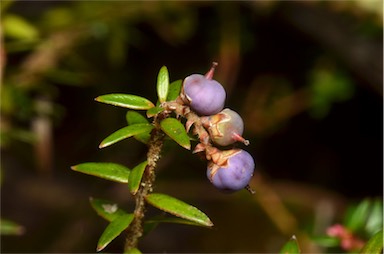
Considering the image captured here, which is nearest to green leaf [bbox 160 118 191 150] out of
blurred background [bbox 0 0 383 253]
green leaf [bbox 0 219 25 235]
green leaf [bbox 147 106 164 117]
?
green leaf [bbox 147 106 164 117]

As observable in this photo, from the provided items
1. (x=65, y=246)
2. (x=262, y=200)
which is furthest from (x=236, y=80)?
(x=65, y=246)

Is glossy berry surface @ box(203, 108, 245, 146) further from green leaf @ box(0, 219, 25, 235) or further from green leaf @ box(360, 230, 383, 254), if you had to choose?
green leaf @ box(0, 219, 25, 235)

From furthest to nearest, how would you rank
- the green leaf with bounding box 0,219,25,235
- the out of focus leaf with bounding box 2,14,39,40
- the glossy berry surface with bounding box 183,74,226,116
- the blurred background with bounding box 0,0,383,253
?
the blurred background with bounding box 0,0,383,253 → the out of focus leaf with bounding box 2,14,39,40 → the green leaf with bounding box 0,219,25,235 → the glossy berry surface with bounding box 183,74,226,116

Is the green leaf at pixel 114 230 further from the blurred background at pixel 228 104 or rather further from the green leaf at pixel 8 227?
the blurred background at pixel 228 104

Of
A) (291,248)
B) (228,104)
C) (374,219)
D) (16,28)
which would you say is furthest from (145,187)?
(228,104)

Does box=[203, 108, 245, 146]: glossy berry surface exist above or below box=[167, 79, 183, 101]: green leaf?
below

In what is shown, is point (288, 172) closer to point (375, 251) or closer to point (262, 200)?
point (262, 200)
